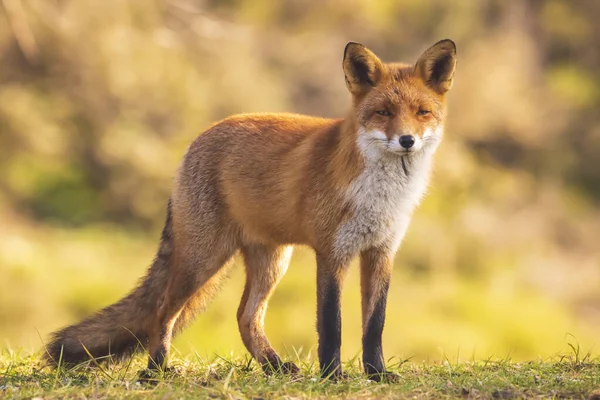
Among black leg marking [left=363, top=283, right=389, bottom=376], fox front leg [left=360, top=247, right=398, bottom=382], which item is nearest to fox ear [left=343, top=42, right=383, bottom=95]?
fox front leg [left=360, top=247, right=398, bottom=382]

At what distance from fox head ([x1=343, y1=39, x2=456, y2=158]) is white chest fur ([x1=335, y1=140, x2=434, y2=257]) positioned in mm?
78

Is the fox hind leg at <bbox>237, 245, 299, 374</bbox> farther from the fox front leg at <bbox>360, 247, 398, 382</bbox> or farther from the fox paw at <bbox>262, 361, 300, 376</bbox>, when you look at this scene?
the fox front leg at <bbox>360, 247, 398, 382</bbox>

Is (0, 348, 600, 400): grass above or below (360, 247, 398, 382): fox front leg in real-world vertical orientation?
below

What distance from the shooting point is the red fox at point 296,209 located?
5227 mm

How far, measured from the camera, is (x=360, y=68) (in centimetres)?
539

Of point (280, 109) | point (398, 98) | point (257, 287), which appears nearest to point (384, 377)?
point (257, 287)

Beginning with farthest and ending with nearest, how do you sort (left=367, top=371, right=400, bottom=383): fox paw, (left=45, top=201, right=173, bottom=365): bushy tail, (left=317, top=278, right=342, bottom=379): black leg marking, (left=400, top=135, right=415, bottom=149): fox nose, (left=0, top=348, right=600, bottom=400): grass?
(left=45, top=201, right=173, bottom=365): bushy tail
(left=317, top=278, right=342, bottom=379): black leg marking
(left=367, top=371, right=400, bottom=383): fox paw
(left=400, top=135, right=415, bottom=149): fox nose
(left=0, top=348, right=600, bottom=400): grass

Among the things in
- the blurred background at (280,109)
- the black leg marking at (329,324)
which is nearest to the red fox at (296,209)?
the black leg marking at (329,324)

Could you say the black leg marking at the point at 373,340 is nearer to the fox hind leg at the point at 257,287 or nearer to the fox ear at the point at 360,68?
the fox hind leg at the point at 257,287

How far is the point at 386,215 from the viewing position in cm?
526

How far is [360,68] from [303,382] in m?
1.93

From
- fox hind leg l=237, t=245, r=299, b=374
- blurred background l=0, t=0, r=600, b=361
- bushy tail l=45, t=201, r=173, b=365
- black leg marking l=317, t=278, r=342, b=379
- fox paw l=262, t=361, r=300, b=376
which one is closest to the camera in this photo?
black leg marking l=317, t=278, r=342, b=379

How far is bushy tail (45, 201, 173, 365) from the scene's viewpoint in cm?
577

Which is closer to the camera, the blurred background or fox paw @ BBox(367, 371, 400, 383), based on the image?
fox paw @ BBox(367, 371, 400, 383)
